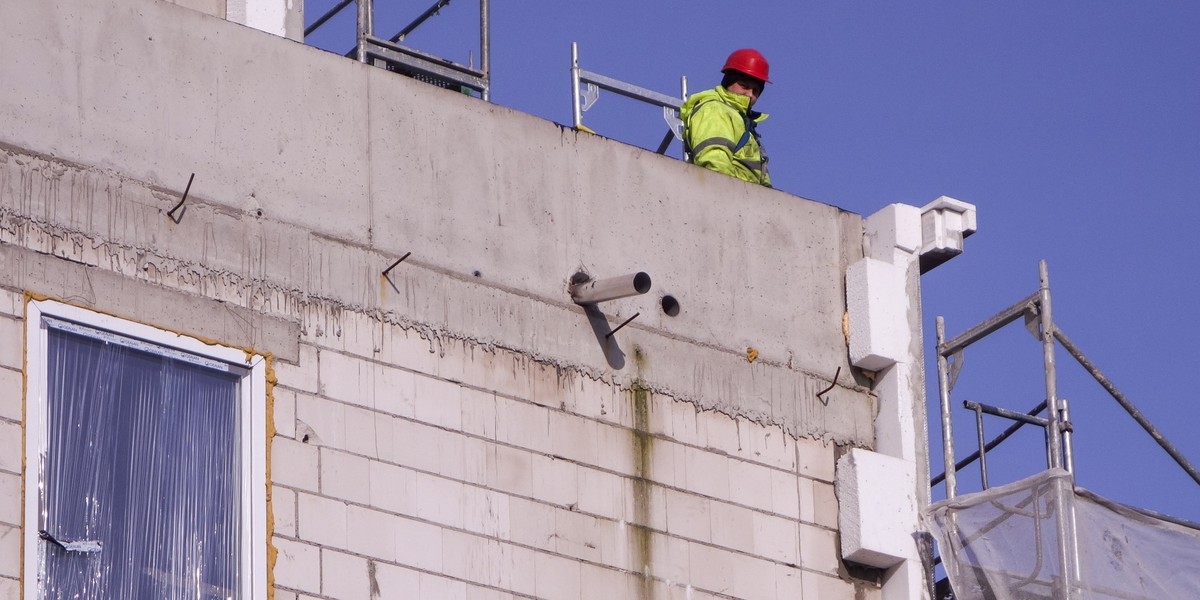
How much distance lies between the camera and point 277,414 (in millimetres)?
9789

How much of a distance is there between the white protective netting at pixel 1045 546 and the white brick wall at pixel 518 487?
62 cm

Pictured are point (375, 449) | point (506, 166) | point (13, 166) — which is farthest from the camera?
point (506, 166)

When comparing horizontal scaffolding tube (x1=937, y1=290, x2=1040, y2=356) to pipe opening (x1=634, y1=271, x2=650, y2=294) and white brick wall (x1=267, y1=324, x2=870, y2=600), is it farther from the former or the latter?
pipe opening (x1=634, y1=271, x2=650, y2=294)

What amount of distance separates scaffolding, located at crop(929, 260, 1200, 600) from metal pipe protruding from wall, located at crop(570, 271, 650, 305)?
2.17 metres

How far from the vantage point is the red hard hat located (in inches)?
551

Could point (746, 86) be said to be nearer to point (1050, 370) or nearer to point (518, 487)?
point (1050, 370)

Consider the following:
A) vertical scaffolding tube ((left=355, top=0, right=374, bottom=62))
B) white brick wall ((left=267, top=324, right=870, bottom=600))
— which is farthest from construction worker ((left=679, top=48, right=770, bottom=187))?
vertical scaffolding tube ((left=355, top=0, right=374, bottom=62))

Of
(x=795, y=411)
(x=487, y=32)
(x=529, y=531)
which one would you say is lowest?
(x=529, y=531)

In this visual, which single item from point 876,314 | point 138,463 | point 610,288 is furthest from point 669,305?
point 138,463

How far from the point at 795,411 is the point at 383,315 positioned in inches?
98.7

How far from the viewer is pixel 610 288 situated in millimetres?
10922

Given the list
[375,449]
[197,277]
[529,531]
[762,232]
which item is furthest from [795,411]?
[197,277]

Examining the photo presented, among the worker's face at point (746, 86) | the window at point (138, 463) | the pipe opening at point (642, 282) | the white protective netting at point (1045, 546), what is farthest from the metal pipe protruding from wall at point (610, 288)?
the worker's face at point (746, 86)

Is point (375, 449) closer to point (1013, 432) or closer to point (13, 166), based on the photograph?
point (13, 166)
